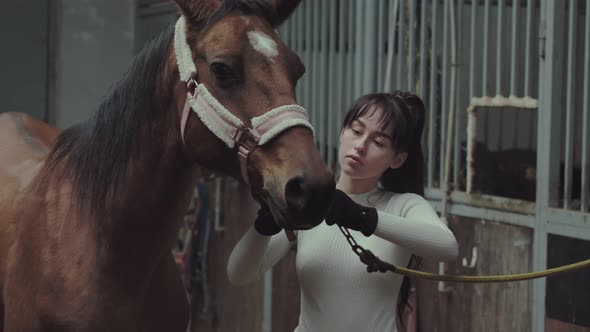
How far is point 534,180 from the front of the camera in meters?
4.59

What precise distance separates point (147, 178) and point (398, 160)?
770 millimetres

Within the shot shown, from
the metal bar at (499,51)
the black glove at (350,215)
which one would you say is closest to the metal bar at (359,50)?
the metal bar at (499,51)

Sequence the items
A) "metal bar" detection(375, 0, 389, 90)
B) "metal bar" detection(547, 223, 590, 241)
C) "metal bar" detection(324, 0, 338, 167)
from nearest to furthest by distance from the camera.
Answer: "metal bar" detection(547, 223, 590, 241) < "metal bar" detection(375, 0, 389, 90) < "metal bar" detection(324, 0, 338, 167)

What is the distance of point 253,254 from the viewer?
284cm

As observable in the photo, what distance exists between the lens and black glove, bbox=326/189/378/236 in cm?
258

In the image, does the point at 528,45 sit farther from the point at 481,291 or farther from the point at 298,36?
the point at 298,36

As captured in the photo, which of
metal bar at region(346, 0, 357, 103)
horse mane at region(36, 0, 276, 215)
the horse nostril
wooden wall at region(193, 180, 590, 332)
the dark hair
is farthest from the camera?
metal bar at region(346, 0, 357, 103)

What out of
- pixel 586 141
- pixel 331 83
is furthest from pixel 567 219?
pixel 331 83

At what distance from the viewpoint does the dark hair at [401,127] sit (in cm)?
290

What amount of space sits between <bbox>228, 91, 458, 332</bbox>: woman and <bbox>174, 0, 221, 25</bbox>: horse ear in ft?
1.71

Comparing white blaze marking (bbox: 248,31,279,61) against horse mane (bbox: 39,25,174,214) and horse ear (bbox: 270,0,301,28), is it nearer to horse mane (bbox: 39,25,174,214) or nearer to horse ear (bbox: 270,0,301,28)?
horse ear (bbox: 270,0,301,28)

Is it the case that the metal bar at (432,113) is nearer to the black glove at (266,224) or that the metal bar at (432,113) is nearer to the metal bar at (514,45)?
the metal bar at (514,45)

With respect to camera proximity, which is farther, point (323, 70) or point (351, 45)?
point (323, 70)

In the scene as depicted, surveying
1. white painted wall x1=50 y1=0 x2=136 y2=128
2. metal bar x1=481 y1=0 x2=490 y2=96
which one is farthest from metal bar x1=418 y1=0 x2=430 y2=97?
white painted wall x1=50 y1=0 x2=136 y2=128
